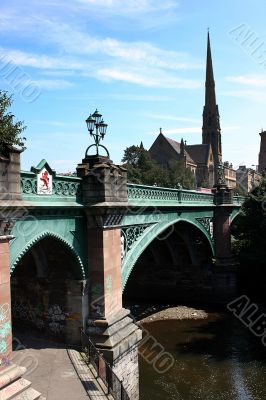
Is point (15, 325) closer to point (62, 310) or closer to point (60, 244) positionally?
point (62, 310)

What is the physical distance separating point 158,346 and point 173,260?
10814 millimetres

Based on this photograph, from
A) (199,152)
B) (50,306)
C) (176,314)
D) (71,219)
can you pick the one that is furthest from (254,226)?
(199,152)

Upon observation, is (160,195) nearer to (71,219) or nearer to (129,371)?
(71,219)

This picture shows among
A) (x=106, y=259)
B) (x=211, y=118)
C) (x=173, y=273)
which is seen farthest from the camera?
(x=211, y=118)

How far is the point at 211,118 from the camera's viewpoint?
10419cm

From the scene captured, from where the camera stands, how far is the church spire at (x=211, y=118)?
10154 centimetres

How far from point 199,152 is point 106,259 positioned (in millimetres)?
91262

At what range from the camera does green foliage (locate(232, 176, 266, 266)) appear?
29.2 metres

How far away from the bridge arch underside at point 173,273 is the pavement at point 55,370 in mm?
18704

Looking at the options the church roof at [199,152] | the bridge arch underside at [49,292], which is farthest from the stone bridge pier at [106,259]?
the church roof at [199,152]

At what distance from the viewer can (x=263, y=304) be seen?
2984cm

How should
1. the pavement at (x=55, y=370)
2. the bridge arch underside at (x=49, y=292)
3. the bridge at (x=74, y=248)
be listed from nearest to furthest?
the bridge at (x=74, y=248) → the pavement at (x=55, y=370) → the bridge arch underside at (x=49, y=292)

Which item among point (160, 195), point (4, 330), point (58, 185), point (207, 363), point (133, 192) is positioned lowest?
point (207, 363)

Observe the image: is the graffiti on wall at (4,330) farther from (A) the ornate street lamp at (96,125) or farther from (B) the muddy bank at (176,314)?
(B) the muddy bank at (176,314)
